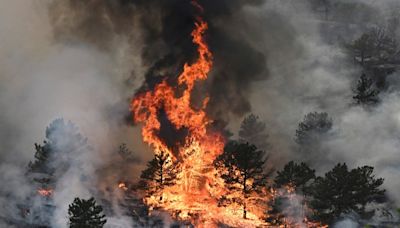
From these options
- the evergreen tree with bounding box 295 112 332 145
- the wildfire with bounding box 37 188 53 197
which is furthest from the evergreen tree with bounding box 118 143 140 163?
the evergreen tree with bounding box 295 112 332 145

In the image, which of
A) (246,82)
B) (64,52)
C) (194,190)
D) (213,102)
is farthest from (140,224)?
(64,52)

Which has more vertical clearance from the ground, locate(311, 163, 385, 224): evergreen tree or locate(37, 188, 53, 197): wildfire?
locate(37, 188, 53, 197): wildfire

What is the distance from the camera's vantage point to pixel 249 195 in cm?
5788

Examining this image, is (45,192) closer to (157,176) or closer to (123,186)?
(123,186)

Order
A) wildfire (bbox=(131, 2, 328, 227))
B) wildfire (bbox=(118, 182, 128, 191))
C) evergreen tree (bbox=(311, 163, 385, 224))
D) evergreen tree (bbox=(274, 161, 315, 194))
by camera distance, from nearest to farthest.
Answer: evergreen tree (bbox=(311, 163, 385, 224))
evergreen tree (bbox=(274, 161, 315, 194))
wildfire (bbox=(131, 2, 328, 227))
wildfire (bbox=(118, 182, 128, 191))

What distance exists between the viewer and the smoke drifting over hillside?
73750 millimetres

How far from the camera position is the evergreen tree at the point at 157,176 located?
57812mm

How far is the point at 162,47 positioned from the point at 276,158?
73.1ft

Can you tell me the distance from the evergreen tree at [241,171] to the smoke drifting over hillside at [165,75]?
1196 cm

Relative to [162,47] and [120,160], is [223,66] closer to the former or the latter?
[162,47]

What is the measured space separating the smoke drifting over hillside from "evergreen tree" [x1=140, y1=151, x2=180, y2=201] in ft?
15.3

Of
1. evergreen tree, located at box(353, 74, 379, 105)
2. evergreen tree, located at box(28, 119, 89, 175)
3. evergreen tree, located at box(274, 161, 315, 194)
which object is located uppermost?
evergreen tree, located at box(353, 74, 379, 105)

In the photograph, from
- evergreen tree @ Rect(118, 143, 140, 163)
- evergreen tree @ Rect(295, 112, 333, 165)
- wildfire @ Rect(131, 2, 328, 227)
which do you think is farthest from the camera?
evergreen tree @ Rect(118, 143, 140, 163)

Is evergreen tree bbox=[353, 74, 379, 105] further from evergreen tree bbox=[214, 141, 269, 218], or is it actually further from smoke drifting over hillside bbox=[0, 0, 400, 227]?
evergreen tree bbox=[214, 141, 269, 218]
